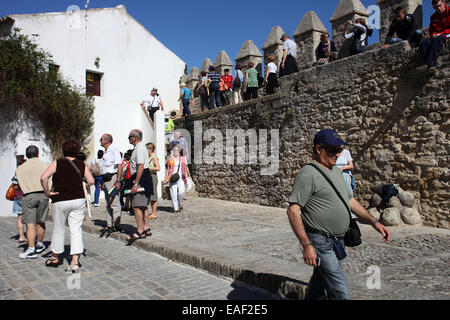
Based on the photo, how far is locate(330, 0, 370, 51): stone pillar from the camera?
31.7ft

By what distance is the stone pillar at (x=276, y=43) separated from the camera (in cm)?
1204

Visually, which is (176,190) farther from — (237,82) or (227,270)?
(227,270)

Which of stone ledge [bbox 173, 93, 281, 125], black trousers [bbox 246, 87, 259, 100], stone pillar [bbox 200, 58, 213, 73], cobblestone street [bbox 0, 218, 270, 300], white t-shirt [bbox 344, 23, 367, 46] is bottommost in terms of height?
cobblestone street [bbox 0, 218, 270, 300]

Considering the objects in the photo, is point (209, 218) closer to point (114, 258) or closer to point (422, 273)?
Answer: point (114, 258)

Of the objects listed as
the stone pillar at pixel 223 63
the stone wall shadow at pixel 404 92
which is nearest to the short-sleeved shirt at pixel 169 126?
the stone pillar at pixel 223 63

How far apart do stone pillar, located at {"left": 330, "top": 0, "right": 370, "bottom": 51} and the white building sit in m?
7.49

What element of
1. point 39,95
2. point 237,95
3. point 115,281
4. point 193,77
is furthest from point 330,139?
point 193,77

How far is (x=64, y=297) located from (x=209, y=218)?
5132 mm

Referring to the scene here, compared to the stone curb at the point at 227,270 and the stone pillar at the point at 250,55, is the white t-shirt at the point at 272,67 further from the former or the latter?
the stone curb at the point at 227,270

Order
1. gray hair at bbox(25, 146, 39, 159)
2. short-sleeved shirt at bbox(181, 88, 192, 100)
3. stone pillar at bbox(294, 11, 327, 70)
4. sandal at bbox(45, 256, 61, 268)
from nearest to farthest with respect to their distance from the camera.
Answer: sandal at bbox(45, 256, 61, 268), gray hair at bbox(25, 146, 39, 159), stone pillar at bbox(294, 11, 327, 70), short-sleeved shirt at bbox(181, 88, 192, 100)

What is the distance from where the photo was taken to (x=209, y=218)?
8.91m

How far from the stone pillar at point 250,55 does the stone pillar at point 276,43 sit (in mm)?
1032

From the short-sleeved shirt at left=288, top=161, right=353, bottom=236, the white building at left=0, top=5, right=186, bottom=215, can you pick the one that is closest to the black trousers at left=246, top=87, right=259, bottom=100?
the white building at left=0, top=5, right=186, bottom=215

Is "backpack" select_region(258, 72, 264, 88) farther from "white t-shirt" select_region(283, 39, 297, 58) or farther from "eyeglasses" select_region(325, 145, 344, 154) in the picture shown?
"eyeglasses" select_region(325, 145, 344, 154)
